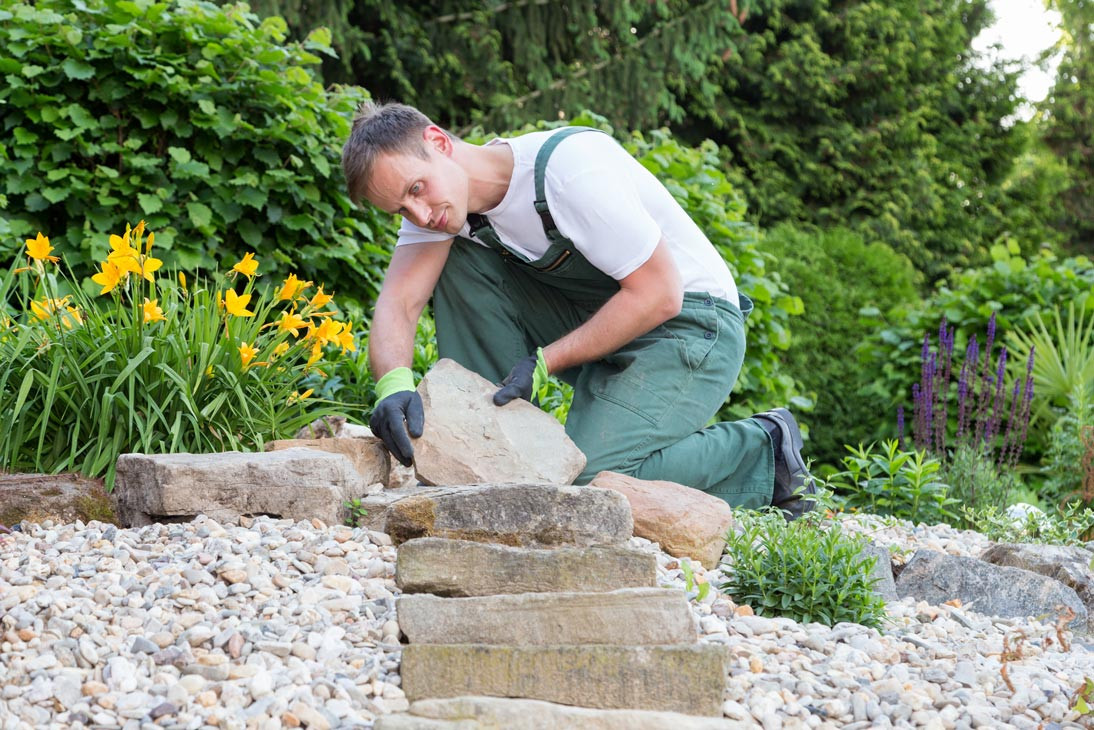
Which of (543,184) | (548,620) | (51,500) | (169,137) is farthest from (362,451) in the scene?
(169,137)

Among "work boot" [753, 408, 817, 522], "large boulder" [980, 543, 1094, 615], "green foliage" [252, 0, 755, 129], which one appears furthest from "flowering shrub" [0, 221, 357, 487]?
"green foliage" [252, 0, 755, 129]

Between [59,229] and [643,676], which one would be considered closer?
[643,676]

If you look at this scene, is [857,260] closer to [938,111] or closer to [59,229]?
[938,111]

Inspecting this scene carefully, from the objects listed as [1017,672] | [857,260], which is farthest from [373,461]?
[857,260]

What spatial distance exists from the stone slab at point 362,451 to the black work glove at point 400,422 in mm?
50

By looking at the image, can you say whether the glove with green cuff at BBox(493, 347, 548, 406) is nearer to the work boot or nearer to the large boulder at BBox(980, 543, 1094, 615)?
the work boot

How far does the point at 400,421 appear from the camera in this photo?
2.97 m

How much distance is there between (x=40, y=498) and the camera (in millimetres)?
2631

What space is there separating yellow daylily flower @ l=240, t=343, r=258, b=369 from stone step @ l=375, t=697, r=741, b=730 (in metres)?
1.81

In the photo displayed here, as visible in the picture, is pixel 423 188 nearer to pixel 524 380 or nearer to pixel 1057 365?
pixel 524 380

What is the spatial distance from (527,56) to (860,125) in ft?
13.6

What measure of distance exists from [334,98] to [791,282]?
3709mm

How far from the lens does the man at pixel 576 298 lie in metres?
3.10

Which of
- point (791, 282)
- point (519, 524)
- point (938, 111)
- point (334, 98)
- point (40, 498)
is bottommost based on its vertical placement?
point (40, 498)
